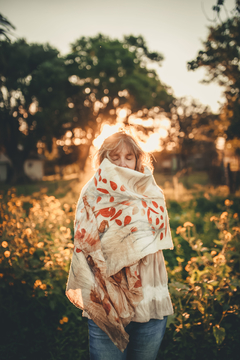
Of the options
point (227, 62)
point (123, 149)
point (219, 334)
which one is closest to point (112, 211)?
point (123, 149)

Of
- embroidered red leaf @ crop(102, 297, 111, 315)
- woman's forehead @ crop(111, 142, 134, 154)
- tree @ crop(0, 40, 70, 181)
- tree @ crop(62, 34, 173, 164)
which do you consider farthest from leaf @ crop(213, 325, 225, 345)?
tree @ crop(62, 34, 173, 164)

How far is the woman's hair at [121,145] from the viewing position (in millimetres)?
1690

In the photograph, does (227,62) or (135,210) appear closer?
(135,210)

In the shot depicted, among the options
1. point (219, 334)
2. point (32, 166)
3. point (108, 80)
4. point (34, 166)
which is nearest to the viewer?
point (219, 334)

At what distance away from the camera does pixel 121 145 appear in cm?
169

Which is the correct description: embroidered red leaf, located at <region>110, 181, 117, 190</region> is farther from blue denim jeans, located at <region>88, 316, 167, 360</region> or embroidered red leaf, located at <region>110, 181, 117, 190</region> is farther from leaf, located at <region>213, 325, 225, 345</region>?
leaf, located at <region>213, 325, 225, 345</region>

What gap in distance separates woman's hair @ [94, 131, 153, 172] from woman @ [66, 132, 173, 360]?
0.15 metres

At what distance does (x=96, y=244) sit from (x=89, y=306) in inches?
14.4

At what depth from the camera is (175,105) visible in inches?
969

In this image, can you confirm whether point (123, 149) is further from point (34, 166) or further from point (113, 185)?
point (34, 166)

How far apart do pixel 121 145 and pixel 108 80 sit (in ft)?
66.8

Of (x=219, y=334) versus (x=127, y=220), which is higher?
(x=127, y=220)

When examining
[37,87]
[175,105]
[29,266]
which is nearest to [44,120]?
[37,87]

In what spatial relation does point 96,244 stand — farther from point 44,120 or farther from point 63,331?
point 44,120
